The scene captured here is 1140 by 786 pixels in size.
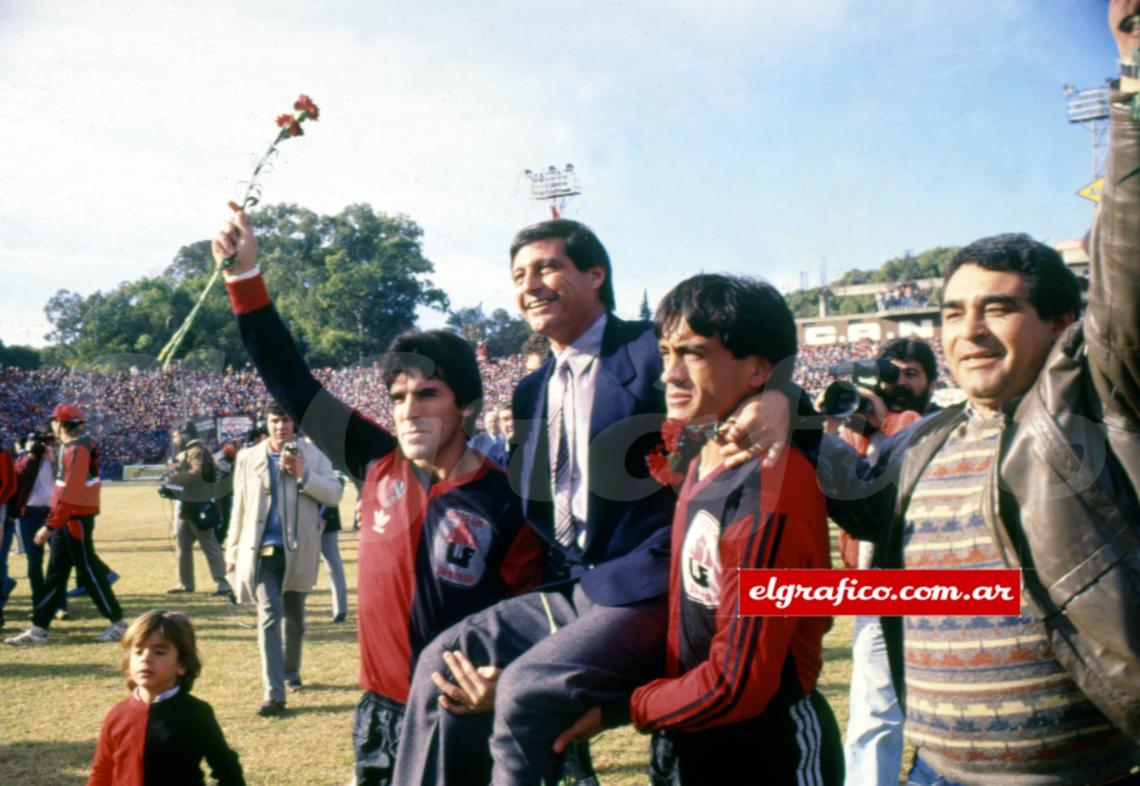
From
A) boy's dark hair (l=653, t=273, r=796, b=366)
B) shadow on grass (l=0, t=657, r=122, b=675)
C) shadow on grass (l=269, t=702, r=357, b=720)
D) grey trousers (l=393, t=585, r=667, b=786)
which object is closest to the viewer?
grey trousers (l=393, t=585, r=667, b=786)

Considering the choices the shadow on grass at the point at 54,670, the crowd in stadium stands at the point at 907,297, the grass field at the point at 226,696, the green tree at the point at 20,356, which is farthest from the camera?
the green tree at the point at 20,356

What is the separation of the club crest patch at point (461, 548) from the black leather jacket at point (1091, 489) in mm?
1278

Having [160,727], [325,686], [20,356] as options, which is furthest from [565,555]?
[20,356]

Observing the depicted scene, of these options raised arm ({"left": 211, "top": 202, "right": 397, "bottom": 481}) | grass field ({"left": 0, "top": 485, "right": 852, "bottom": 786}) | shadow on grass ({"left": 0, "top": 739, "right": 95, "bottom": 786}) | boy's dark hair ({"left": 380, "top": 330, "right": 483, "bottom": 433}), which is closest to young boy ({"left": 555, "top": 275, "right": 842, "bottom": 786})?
boy's dark hair ({"left": 380, "top": 330, "right": 483, "bottom": 433})

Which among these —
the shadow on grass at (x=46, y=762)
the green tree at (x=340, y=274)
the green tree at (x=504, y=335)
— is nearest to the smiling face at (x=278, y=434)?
the green tree at (x=340, y=274)

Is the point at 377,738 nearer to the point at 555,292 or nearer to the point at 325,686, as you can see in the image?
the point at 555,292

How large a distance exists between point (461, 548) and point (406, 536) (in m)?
0.19

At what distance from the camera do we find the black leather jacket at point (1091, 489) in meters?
1.40

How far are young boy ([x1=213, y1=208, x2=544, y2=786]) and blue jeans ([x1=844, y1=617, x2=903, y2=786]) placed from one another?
201cm

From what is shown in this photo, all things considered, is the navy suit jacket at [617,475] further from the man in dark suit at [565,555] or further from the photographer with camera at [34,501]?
the photographer with camera at [34,501]

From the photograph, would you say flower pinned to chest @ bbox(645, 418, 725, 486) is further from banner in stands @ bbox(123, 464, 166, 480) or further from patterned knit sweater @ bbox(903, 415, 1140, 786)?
banner in stands @ bbox(123, 464, 166, 480)

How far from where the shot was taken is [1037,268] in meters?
1.88

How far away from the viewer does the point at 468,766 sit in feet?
6.77

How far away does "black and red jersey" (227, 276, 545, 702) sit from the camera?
2.42m
